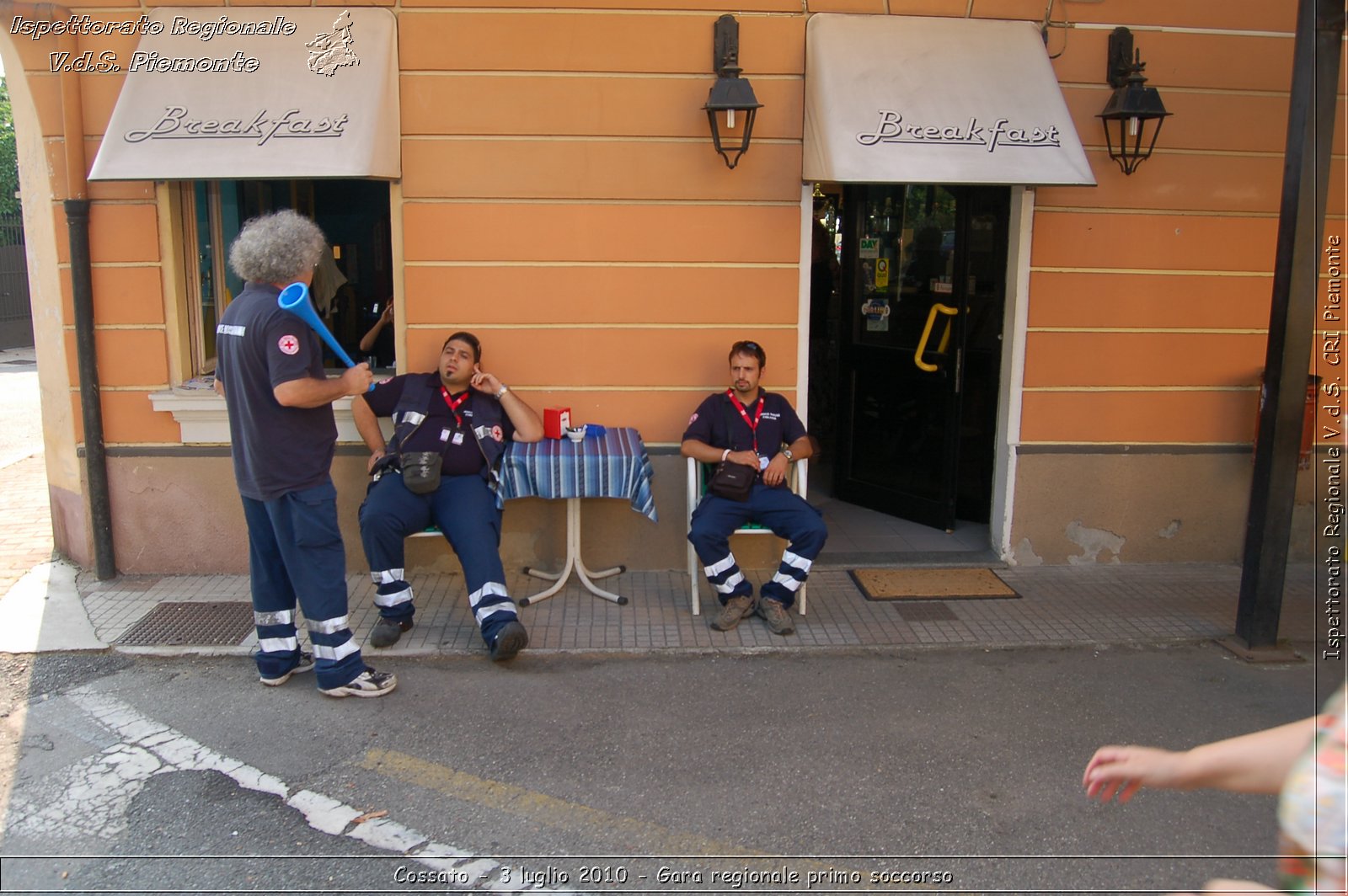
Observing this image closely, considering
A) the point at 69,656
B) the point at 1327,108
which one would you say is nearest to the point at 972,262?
the point at 1327,108

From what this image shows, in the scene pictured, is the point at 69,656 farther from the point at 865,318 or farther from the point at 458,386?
the point at 865,318

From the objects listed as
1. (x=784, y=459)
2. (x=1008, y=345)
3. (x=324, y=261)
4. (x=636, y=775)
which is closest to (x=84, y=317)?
(x=324, y=261)

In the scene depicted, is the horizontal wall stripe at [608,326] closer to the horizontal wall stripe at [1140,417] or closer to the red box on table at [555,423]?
the red box on table at [555,423]

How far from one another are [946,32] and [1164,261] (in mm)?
1852

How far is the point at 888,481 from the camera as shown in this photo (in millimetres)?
7137

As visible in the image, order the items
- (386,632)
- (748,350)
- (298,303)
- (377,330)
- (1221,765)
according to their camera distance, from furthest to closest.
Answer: (377,330) → (748,350) → (386,632) → (298,303) → (1221,765)

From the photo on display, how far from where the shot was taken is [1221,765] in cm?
184

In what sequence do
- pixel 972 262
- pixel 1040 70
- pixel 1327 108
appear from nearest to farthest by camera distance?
pixel 1327 108 < pixel 1040 70 < pixel 972 262

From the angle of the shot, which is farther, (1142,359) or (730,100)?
(1142,359)

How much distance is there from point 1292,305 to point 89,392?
19.9ft

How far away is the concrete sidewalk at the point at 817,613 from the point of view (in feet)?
16.3

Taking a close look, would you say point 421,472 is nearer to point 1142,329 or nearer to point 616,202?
point 616,202

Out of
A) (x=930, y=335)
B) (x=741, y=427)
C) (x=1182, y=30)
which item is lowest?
(x=741, y=427)

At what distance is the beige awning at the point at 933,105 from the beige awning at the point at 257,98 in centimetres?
231
